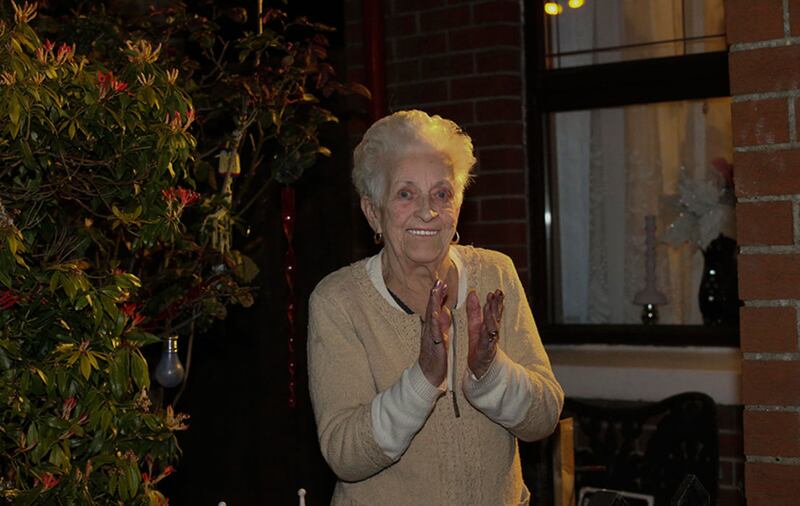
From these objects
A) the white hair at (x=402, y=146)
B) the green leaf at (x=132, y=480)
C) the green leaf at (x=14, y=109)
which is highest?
the green leaf at (x=14, y=109)

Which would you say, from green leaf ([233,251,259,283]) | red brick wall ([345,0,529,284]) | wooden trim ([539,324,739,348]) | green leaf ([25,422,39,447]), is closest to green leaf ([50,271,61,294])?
green leaf ([25,422,39,447])

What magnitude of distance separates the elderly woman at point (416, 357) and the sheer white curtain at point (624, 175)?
7.10 feet

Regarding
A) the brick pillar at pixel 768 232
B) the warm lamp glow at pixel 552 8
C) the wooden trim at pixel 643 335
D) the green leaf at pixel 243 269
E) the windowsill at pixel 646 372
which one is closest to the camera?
the brick pillar at pixel 768 232

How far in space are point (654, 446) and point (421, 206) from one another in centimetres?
190

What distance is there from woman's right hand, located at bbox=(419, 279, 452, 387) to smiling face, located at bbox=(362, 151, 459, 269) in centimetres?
26

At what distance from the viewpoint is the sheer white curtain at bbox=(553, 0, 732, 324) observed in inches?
176

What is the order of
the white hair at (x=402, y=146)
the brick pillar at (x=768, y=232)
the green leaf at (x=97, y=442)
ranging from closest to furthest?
the brick pillar at (x=768, y=232) → the green leaf at (x=97, y=442) → the white hair at (x=402, y=146)

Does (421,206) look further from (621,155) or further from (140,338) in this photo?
(621,155)

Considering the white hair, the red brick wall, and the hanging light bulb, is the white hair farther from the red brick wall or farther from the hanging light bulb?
the red brick wall

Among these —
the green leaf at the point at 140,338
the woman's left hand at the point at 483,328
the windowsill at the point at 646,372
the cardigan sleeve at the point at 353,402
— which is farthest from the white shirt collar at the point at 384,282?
the windowsill at the point at 646,372

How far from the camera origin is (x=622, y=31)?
14.9 feet

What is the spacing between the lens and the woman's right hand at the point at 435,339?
2.11 metres

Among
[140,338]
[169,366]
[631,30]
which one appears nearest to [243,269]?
[169,366]

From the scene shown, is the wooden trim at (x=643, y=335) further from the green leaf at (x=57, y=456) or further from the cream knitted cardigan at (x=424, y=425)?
the green leaf at (x=57, y=456)
